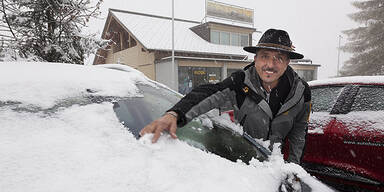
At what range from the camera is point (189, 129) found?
1.43 m

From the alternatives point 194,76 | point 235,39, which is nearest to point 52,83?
point 194,76

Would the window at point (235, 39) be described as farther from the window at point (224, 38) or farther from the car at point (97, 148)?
the car at point (97, 148)

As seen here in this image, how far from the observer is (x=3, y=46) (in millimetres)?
3709

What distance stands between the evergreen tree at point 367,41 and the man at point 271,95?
62.0ft

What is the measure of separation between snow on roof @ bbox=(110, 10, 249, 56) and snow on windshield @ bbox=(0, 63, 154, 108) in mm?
12425

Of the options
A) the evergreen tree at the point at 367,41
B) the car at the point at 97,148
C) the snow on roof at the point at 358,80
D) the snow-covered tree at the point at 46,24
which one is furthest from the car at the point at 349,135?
the evergreen tree at the point at 367,41

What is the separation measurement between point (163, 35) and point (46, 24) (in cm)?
1165

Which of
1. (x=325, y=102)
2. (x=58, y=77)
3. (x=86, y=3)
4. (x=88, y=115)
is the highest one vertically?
(x=86, y=3)

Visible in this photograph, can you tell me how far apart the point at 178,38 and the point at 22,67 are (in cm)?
1531

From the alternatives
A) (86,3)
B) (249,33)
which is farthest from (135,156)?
(249,33)

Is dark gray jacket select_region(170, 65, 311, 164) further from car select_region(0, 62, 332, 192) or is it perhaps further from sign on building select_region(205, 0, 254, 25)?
sign on building select_region(205, 0, 254, 25)

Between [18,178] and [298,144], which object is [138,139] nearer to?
[18,178]

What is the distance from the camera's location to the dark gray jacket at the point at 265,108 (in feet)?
5.95

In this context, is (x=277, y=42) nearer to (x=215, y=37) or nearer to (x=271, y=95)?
(x=271, y=95)
